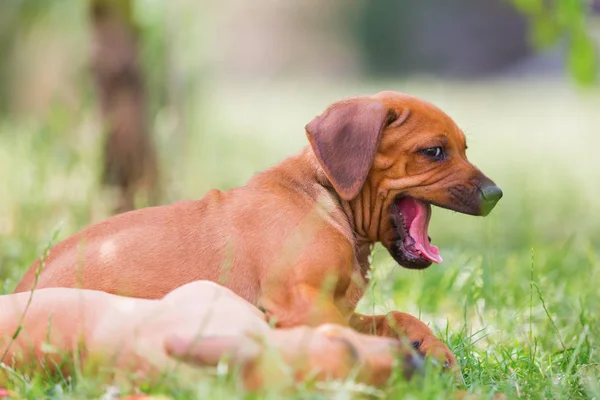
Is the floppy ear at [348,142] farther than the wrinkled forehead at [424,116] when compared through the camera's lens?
No

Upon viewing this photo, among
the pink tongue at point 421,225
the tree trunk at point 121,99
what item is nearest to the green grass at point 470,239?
the tree trunk at point 121,99

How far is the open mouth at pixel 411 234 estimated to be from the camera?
4211 millimetres

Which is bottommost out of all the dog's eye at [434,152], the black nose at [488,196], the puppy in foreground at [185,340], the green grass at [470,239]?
the green grass at [470,239]

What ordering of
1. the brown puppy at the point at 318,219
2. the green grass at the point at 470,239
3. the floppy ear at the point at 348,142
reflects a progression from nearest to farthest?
1. the green grass at the point at 470,239
2. the brown puppy at the point at 318,219
3. the floppy ear at the point at 348,142

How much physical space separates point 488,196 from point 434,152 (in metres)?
0.30

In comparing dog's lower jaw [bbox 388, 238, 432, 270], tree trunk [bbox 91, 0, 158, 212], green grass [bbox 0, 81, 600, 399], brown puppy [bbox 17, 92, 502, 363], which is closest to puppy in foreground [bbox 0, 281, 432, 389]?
green grass [bbox 0, 81, 600, 399]

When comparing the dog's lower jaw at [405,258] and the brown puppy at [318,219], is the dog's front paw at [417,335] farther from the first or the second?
the dog's lower jaw at [405,258]

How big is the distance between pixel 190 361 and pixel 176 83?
5.69 meters

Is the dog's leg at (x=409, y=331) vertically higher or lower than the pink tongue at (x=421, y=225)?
lower

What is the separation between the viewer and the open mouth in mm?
4211

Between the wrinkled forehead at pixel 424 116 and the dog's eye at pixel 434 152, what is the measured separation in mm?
63

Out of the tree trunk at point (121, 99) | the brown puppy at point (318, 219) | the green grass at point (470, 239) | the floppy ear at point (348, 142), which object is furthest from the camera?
the tree trunk at point (121, 99)

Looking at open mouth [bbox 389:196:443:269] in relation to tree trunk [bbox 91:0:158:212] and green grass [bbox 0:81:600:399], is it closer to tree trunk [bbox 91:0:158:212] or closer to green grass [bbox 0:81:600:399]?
green grass [bbox 0:81:600:399]

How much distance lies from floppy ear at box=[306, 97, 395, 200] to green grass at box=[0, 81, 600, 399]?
431 mm
